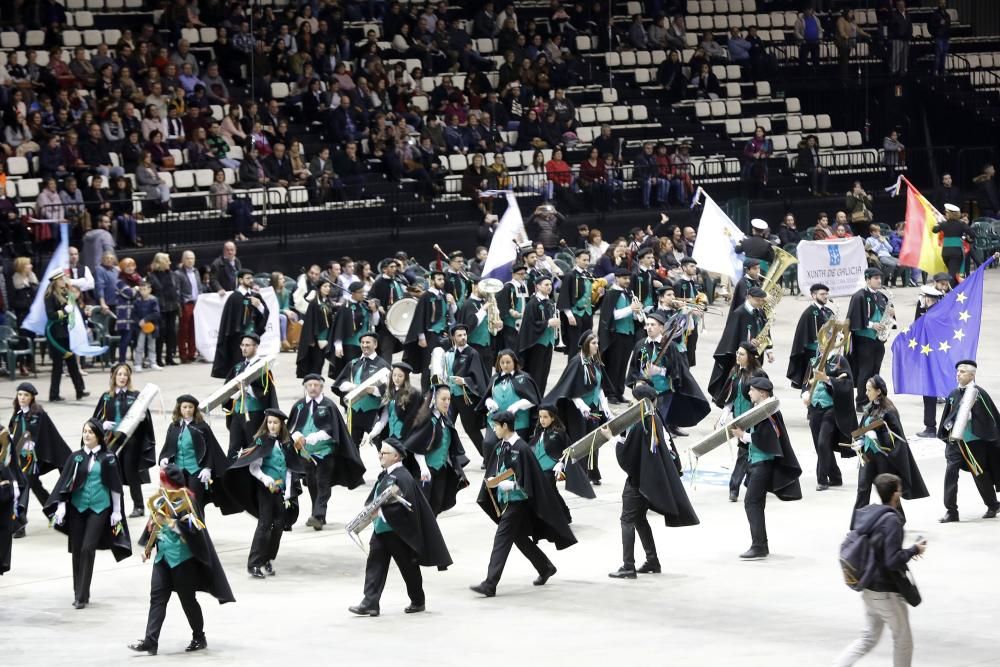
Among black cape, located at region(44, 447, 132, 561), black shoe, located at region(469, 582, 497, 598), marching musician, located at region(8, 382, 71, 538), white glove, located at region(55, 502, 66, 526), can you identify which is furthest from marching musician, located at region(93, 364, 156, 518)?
black shoe, located at region(469, 582, 497, 598)

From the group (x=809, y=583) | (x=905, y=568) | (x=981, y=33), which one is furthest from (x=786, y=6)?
(x=905, y=568)

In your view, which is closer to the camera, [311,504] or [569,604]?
[569,604]

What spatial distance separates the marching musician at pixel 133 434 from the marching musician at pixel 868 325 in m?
8.99

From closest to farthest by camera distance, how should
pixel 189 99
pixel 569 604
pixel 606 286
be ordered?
1. pixel 569 604
2. pixel 606 286
3. pixel 189 99

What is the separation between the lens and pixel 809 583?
1579 centimetres

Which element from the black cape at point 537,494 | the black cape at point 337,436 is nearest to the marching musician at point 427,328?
the black cape at point 337,436

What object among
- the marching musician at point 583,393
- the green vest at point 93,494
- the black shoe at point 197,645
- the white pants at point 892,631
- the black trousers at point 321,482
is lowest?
the black shoe at point 197,645

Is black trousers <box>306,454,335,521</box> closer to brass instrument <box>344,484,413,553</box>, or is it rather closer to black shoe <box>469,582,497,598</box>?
black shoe <box>469,582,497,598</box>

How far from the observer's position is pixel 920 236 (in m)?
30.7

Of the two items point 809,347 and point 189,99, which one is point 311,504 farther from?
point 189,99

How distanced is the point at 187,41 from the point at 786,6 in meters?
18.0

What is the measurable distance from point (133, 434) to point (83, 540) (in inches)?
126

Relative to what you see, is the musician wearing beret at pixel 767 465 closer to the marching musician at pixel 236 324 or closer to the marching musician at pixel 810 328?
the marching musician at pixel 810 328

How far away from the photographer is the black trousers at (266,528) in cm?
1633
